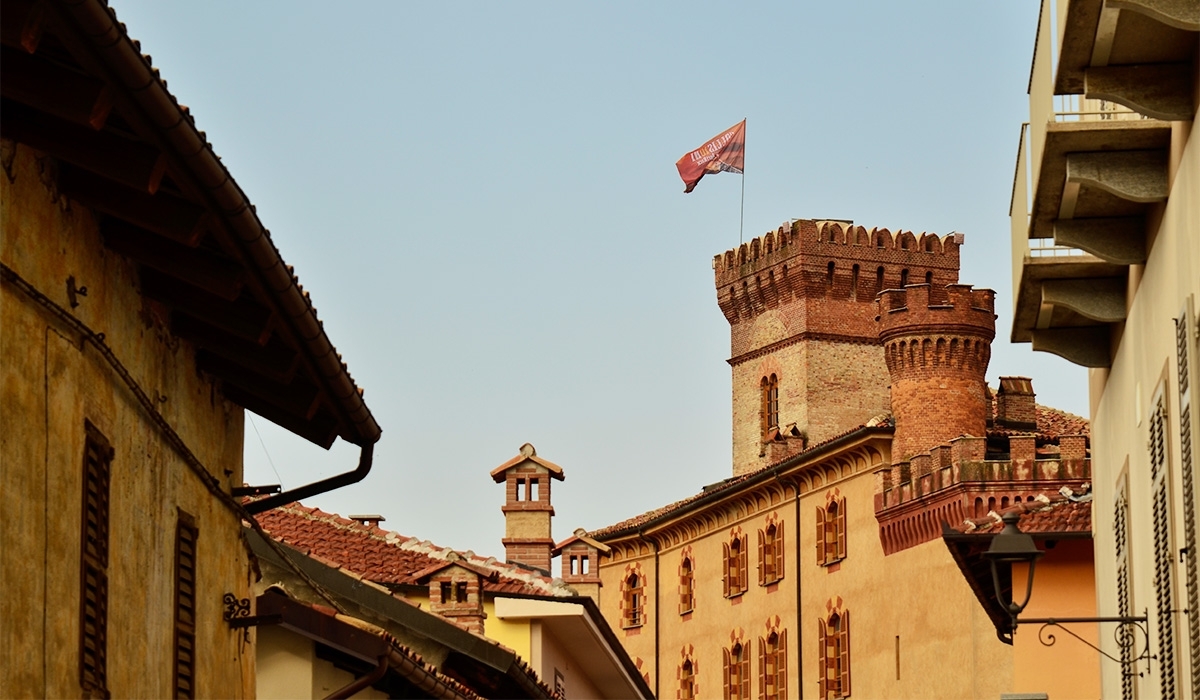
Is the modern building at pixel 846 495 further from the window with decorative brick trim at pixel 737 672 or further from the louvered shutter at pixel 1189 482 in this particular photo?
the louvered shutter at pixel 1189 482

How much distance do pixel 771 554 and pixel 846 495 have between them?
15.1 ft

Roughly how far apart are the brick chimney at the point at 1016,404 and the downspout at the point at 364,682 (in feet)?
165

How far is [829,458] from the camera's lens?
61.2 metres

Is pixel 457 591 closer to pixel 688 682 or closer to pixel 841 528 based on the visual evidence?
Answer: pixel 841 528

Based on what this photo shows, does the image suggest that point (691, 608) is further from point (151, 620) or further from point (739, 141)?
point (151, 620)

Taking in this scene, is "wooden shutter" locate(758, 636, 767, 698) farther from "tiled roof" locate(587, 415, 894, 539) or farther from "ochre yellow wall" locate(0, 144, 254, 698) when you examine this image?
"ochre yellow wall" locate(0, 144, 254, 698)

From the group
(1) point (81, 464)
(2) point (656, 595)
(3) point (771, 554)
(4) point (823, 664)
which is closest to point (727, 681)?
(3) point (771, 554)

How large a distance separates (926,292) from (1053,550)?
3871 cm

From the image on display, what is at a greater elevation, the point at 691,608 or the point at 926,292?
the point at 926,292

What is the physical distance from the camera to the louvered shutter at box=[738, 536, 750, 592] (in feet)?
215

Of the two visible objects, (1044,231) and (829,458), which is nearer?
(1044,231)

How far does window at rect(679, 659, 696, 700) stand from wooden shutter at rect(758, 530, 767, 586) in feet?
16.6

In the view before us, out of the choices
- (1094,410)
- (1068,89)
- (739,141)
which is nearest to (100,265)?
(1068,89)

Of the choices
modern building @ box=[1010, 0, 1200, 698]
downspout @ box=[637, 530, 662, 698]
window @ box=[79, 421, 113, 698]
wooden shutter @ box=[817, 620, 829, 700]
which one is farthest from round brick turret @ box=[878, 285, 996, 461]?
window @ box=[79, 421, 113, 698]
